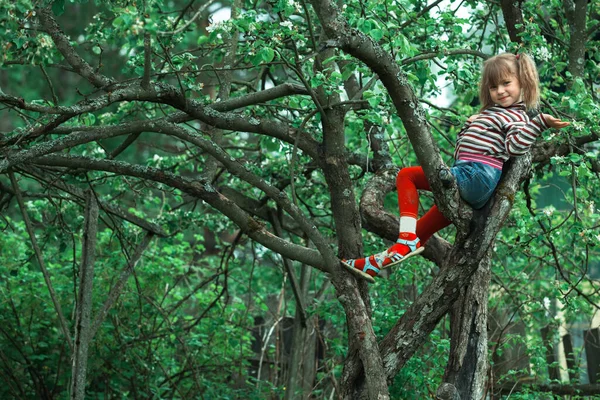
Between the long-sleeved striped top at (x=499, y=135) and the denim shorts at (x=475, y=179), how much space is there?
0.03 meters

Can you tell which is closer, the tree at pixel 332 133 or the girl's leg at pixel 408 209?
the tree at pixel 332 133

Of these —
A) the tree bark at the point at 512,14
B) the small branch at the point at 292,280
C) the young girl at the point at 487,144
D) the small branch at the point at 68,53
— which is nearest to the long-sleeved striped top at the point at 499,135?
the young girl at the point at 487,144

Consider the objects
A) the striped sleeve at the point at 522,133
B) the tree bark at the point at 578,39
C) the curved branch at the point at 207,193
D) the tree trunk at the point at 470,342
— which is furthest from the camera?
the tree bark at the point at 578,39

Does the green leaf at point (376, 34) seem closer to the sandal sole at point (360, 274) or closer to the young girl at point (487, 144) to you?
the young girl at point (487, 144)

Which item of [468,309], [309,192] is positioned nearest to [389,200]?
[309,192]

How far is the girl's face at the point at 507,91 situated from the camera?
151 inches

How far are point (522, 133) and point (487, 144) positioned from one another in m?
0.18

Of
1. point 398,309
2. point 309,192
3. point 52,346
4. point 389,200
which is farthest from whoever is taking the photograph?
point 52,346

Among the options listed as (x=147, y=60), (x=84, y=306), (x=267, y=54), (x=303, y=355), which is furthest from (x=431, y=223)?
(x=303, y=355)

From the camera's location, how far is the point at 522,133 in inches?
143

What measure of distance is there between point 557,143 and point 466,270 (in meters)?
1.35

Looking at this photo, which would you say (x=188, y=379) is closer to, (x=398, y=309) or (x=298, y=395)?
(x=298, y=395)

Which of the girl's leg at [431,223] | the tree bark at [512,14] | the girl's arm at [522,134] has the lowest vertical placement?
the girl's leg at [431,223]

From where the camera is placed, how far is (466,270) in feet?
12.7
